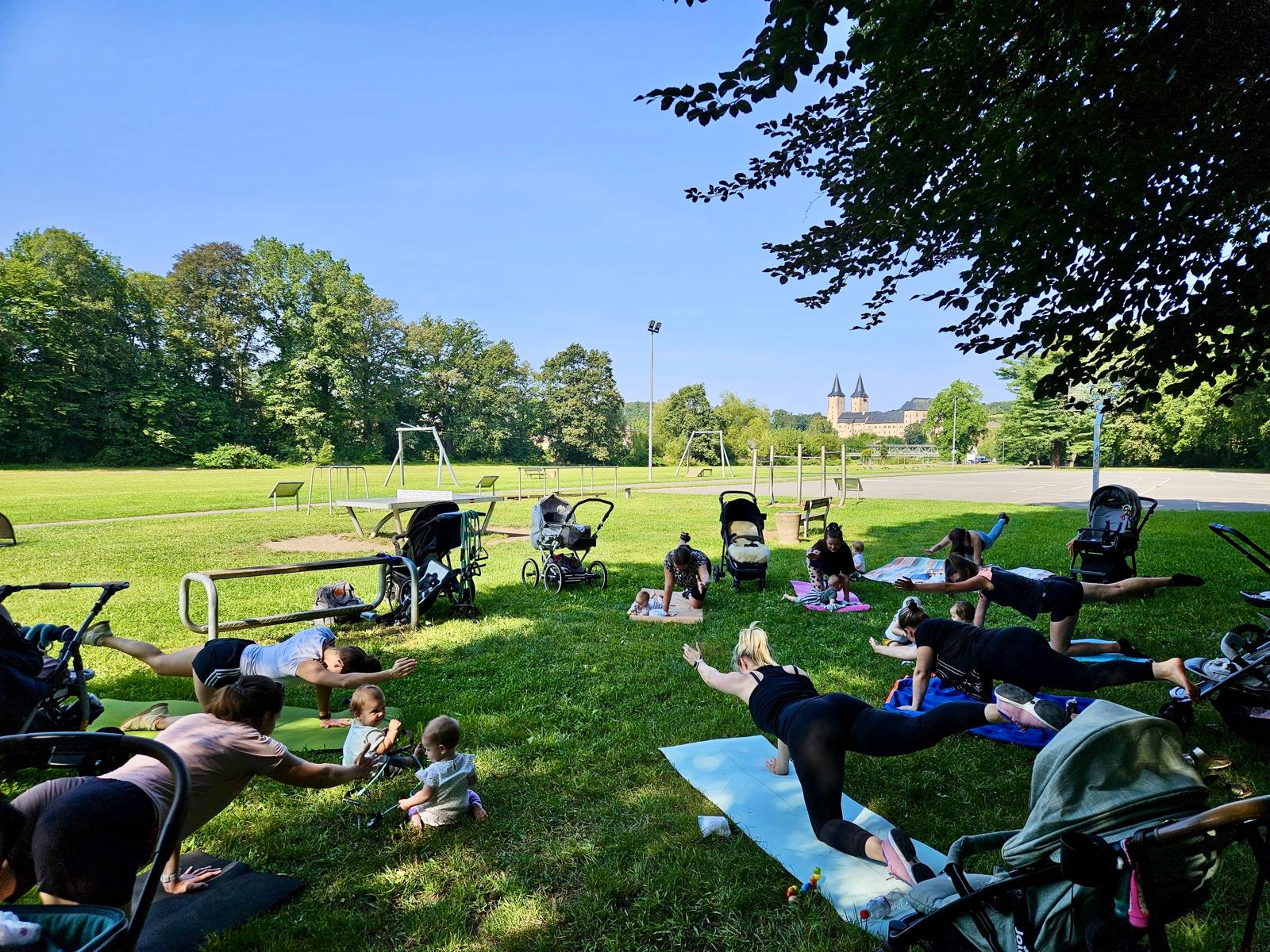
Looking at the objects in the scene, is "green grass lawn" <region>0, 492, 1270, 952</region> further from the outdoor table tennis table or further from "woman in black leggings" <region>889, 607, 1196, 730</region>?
the outdoor table tennis table

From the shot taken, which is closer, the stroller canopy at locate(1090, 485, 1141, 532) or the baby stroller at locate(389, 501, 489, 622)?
the baby stroller at locate(389, 501, 489, 622)

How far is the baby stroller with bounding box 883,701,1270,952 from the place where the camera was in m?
1.56

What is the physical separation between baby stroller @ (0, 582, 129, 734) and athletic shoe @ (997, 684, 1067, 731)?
547cm

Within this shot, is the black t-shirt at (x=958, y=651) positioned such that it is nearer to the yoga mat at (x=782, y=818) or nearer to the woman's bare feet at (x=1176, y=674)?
the woman's bare feet at (x=1176, y=674)

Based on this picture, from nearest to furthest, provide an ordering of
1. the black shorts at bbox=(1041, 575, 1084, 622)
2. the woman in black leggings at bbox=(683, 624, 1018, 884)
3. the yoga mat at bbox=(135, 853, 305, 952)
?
the yoga mat at bbox=(135, 853, 305, 952) < the woman in black leggings at bbox=(683, 624, 1018, 884) < the black shorts at bbox=(1041, 575, 1084, 622)

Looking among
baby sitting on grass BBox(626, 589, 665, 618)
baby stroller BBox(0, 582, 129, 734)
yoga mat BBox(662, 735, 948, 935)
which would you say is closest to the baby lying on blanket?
baby sitting on grass BBox(626, 589, 665, 618)

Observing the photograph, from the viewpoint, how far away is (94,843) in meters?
2.00

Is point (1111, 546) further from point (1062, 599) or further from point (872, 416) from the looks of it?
point (872, 416)

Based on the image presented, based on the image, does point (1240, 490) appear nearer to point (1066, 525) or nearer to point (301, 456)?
point (1066, 525)

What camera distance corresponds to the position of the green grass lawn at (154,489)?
19.3m

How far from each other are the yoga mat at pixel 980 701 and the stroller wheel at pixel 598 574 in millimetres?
4919

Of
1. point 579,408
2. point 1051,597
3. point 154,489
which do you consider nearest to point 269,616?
point 1051,597

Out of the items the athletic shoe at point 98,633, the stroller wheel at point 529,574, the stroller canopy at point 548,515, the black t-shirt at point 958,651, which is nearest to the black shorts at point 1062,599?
the black t-shirt at point 958,651

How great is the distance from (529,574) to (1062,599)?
7.17 m
